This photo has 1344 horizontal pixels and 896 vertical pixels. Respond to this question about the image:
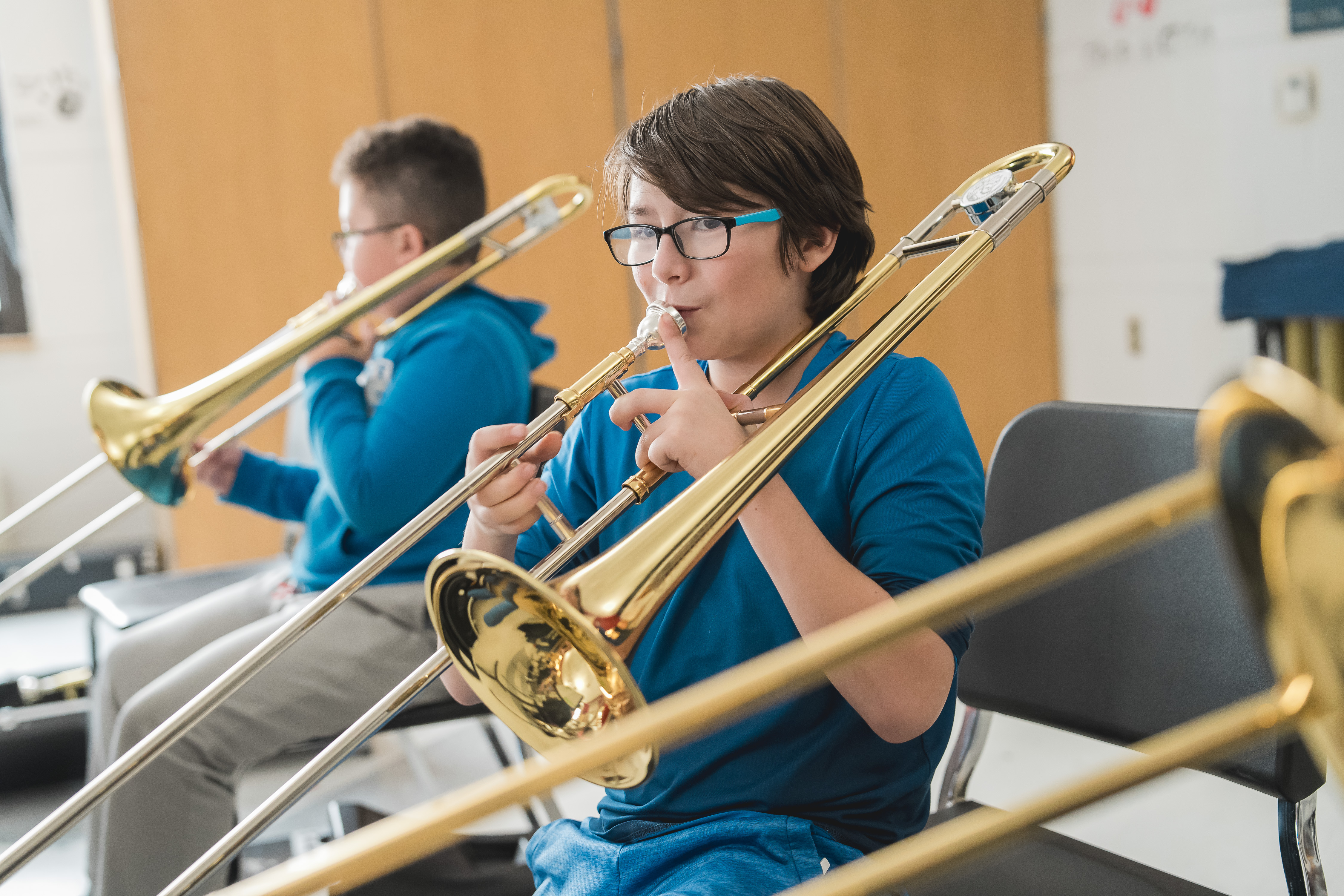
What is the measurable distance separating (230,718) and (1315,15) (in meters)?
3.00

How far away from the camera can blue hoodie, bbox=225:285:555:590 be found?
146 cm

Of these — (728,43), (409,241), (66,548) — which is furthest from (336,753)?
(728,43)

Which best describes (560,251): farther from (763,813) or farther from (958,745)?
(763,813)

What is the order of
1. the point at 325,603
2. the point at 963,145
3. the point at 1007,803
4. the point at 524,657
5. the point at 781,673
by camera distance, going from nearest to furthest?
the point at 781,673, the point at 524,657, the point at 325,603, the point at 1007,803, the point at 963,145

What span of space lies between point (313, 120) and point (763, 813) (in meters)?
2.51

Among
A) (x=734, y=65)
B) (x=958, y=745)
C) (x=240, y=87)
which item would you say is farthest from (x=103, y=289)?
(x=958, y=745)

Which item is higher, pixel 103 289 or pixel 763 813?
pixel 103 289

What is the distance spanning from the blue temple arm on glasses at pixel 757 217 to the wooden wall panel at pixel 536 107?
2.05 metres

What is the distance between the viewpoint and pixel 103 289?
334 cm

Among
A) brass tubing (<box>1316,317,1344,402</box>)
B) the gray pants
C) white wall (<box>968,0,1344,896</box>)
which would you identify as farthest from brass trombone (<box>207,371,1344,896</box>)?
brass tubing (<box>1316,317,1344,402</box>)

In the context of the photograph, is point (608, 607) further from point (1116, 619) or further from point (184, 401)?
point (184, 401)

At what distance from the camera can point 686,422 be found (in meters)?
0.80

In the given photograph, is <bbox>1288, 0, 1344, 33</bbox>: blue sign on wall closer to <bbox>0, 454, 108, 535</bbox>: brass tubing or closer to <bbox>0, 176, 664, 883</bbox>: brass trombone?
<bbox>0, 176, 664, 883</bbox>: brass trombone

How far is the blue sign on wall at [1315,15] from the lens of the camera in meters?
2.71
